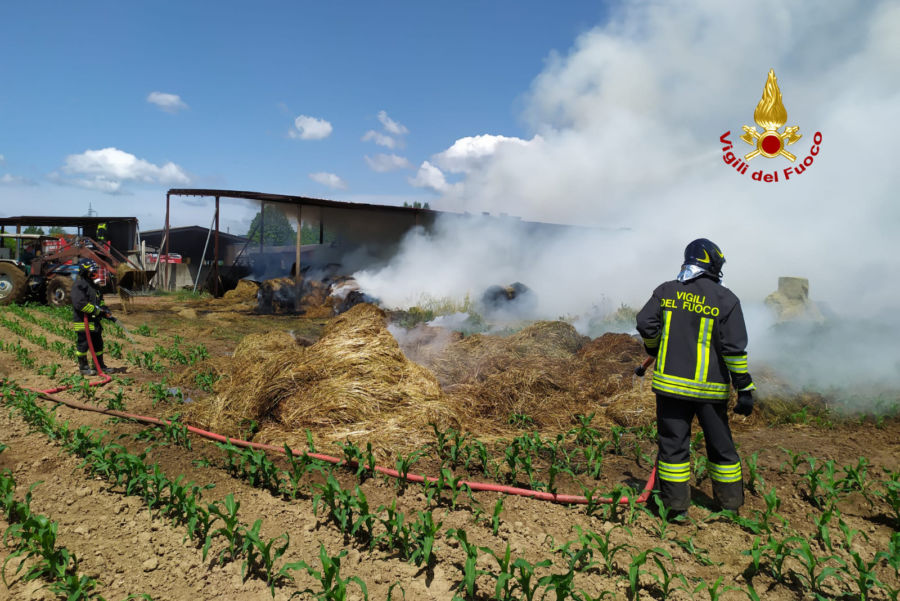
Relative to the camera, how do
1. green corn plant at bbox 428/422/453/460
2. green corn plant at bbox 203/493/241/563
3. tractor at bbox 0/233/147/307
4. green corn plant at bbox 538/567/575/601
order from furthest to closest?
tractor at bbox 0/233/147/307
green corn plant at bbox 428/422/453/460
green corn plant at bbox 203/493/241/563
green corn plant at bbox 538/567/575/601

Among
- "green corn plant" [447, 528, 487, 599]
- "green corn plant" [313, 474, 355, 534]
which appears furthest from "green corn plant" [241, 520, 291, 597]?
"green corn plant" [447, 528, 487, 599]

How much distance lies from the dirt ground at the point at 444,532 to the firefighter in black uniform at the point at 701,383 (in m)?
0.28

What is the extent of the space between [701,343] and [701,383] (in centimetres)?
29

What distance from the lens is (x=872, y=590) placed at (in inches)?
115

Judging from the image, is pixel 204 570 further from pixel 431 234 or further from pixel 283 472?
pixel 431 234

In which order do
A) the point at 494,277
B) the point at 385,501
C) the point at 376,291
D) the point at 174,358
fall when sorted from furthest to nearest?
the point at 494,277, the point at 376,291, the point at 174,358, the point at 385,501

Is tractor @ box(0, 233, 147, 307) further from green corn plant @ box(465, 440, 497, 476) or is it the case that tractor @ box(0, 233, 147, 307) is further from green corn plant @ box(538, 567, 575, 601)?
green corn plant @ box(538, 567, 575, 601)

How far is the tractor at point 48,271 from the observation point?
1509 cm

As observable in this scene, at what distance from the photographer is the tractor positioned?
15094 mm

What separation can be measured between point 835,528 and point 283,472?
4178 mm

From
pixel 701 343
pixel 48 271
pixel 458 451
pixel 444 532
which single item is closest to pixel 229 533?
pixel 444 532

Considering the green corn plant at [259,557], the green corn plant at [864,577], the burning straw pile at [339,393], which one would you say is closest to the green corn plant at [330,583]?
the green corn plant at [259,557]

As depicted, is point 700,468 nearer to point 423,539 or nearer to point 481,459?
point 481,459

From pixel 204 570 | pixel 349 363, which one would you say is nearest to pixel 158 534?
pixel 204 570
